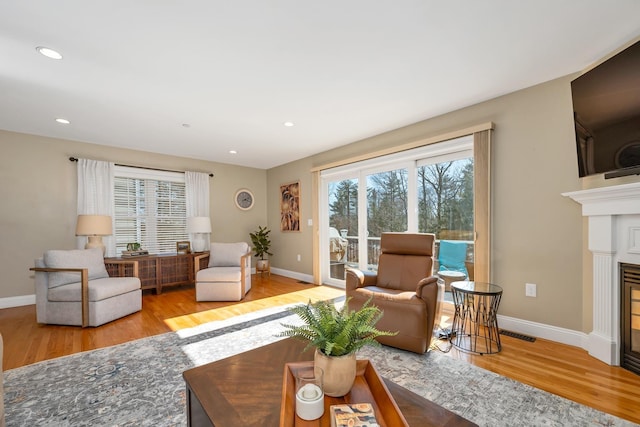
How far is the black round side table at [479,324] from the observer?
2314mm

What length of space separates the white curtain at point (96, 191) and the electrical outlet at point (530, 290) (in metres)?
5.60

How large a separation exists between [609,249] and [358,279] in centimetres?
200

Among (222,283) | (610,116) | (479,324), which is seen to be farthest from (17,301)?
(610,116)

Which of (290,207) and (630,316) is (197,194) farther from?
(630,316)

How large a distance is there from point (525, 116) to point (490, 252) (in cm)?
139

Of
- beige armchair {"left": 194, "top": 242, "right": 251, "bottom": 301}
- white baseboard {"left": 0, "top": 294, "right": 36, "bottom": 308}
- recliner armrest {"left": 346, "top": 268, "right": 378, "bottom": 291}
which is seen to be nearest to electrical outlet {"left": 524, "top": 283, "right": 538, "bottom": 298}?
recliner armrest {"left": 346, "top": 268, "right": 378, "bottom": 291}

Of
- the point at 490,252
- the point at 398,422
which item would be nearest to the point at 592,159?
the point at 490,252

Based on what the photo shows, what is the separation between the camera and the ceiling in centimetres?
167

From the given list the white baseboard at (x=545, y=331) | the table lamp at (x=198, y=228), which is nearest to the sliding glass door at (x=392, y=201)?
the white baseboard at (x=545, y=331)

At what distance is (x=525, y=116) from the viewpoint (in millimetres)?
2680

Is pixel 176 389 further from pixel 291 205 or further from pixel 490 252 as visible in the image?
pixel 291 205

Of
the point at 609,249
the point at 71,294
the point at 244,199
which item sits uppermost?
the point at 244,199

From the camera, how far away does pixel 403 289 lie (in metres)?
2.76

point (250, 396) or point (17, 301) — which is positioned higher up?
point (250, 396)
